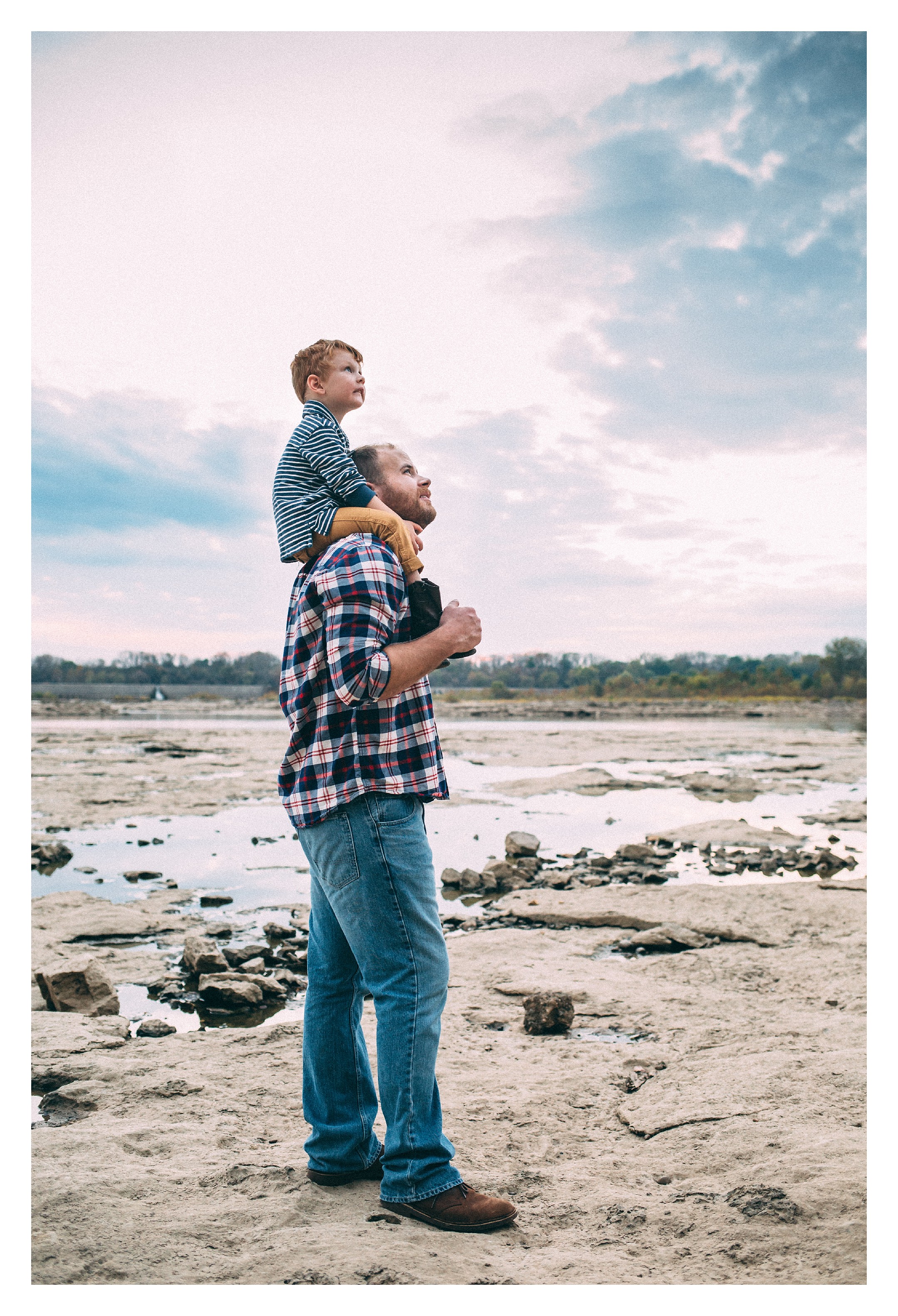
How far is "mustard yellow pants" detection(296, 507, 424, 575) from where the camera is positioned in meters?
2.34

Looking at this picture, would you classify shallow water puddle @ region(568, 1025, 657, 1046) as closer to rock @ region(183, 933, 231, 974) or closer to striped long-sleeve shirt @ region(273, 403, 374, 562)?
rock @ region(183, 933, 231, 974)

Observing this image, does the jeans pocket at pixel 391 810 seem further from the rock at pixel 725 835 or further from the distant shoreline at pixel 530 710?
the distant shoreline at pixel 530 710

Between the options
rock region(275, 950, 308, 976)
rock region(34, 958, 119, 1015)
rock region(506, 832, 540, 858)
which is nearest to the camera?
rock region(34, 958, 119, 1015)

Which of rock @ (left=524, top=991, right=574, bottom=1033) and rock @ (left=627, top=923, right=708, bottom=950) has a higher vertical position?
rock @ (left=524, top=991, right=574, bottom=1033)

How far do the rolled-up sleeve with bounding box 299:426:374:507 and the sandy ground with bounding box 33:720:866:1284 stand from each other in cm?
188

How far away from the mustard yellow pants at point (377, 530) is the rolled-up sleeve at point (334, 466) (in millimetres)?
47

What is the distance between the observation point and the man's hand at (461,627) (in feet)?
7.36

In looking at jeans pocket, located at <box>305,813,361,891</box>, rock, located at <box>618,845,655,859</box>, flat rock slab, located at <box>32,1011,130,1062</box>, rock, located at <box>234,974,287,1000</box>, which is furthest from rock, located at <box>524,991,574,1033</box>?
rock, located at <box>618,845,655,859</box>

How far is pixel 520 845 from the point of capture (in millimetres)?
7465

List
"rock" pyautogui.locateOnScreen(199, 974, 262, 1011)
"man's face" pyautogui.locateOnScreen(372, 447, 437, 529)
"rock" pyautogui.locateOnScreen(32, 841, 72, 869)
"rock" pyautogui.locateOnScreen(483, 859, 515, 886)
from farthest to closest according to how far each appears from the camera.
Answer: "rock" pyautogui.locateOnScreen(32, 841, 72, 869) → "rock" pyautogui.locateOnScreen(483, 859, 515, 886) → "rock" pyautogui.locateOnScreen(199, 974, 262, 1011) → "man's face" pyautogui.locateOnScreen(372, 447, 437, 529)

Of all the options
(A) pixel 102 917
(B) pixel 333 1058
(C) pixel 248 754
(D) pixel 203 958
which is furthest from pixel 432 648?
(C) pixel 248 754

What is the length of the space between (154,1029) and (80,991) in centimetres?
47

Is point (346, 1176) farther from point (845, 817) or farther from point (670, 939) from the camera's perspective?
point (845, 817)

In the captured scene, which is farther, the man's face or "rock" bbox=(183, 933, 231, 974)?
"rock" bbox=(183, 933, 231, 974)
